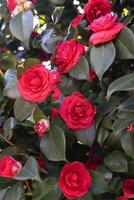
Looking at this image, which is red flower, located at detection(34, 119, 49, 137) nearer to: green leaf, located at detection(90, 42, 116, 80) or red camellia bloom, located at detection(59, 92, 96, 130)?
red camellia bloom, located at detection(59, 92, 96, 130)

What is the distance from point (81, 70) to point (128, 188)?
256 mm

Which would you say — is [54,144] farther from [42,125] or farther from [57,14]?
[57,14]

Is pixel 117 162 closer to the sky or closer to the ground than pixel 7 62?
closer to the ground

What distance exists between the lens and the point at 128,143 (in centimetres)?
69

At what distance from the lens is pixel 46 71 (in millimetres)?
689

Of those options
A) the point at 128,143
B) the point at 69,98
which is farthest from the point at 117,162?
the point at 69,98

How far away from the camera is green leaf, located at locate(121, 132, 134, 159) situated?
0.69 m

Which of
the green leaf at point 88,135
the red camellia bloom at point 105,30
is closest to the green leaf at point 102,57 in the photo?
the red camellia bloom at point 105,30

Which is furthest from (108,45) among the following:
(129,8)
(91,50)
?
(129,8)

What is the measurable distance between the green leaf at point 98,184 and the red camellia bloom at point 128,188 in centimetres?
4

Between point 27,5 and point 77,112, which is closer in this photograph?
point 77,112

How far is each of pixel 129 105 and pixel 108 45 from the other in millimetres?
119

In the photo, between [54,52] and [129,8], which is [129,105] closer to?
[54,52]

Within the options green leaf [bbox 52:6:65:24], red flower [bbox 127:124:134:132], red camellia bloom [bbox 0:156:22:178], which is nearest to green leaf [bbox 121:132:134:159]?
red flower [bbox 127:124:134:132]
